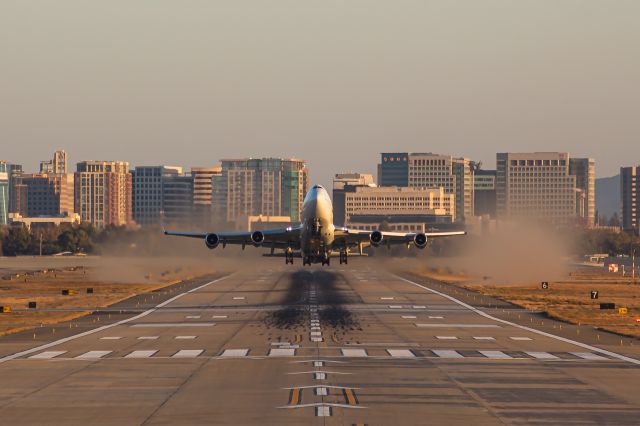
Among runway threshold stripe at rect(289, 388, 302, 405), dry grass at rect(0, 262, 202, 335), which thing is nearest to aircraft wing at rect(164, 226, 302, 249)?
dry grass at rect(0, 262, 202, 335)

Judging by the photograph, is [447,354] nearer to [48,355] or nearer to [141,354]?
[141,354]

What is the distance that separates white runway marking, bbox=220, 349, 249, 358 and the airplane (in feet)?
109

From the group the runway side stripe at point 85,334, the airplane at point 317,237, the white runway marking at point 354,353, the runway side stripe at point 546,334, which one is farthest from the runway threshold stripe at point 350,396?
the airplane at point 317,237

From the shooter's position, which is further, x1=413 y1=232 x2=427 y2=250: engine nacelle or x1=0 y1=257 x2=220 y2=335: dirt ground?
x1=413 y1=232 x2=427 y2=250: engine nacelle

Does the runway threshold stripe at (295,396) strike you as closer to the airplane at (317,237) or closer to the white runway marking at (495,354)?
the white runway marking at (495,354)

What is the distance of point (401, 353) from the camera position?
2213 inches

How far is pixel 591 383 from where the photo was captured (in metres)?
43.9

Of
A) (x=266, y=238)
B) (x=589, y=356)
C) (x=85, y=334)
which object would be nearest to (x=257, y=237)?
(x=266, y=238)

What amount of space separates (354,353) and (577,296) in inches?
2619

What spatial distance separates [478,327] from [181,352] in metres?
23.9

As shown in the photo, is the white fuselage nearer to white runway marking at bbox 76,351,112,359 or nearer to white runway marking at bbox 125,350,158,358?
white runway marking at bbox 125,350,158,358

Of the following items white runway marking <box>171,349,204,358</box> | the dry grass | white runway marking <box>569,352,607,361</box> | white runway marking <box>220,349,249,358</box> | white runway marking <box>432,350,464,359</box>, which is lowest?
the dry grass

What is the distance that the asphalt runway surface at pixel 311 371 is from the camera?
35.8m

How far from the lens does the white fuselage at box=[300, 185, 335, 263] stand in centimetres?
9100
